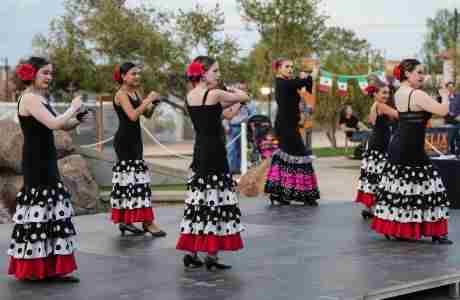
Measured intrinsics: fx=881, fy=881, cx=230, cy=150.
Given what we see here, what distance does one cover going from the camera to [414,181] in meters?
8.01

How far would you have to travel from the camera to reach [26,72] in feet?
21.1

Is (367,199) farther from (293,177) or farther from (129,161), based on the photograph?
(129,161)

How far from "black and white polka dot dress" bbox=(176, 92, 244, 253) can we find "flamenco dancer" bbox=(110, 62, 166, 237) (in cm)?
165

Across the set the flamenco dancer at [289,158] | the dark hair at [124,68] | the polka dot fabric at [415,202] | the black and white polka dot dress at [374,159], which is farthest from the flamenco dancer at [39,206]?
the flamenco dancer at [289,158]

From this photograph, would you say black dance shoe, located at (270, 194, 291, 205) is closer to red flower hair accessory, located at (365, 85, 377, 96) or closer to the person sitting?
red flower hair accessory, located at (365, 85, 377, 96)

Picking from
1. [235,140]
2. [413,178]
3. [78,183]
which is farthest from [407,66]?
[235,140]

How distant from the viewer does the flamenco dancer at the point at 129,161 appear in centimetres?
852

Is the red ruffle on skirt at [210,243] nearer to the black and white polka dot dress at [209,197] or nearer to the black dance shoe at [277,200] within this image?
the black and white polka dot dress at [209,197]

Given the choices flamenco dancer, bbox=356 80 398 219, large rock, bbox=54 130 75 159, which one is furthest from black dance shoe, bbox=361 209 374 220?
large rock, bbox=54 130 75 159

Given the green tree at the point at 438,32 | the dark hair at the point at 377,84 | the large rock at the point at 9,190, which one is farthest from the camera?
the green tree at the point at 438,32

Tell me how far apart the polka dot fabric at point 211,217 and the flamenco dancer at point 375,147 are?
3.01m

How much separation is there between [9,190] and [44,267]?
636 cm

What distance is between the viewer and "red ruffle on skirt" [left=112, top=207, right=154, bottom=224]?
28.3 ft

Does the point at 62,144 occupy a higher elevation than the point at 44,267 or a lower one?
higher
